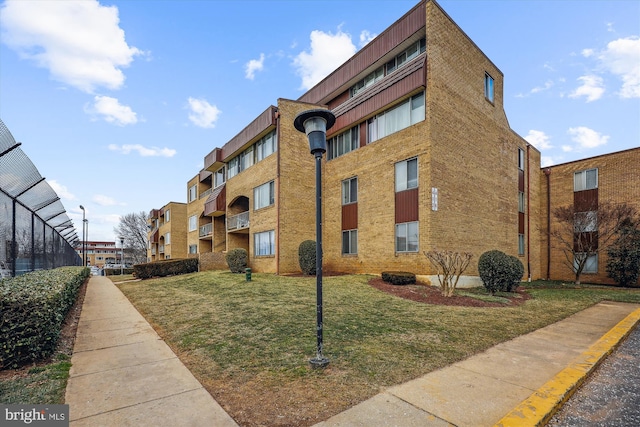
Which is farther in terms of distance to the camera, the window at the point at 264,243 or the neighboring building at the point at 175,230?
the neighboring building at the point at 175,230

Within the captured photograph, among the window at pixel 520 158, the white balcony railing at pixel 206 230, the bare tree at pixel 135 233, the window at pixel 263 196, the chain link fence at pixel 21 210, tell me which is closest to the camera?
the chain link fence at pixel 21 210

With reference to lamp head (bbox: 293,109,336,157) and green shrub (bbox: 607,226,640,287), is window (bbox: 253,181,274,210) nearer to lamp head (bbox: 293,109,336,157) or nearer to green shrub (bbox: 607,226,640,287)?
lamp head (bbox: 293,109,336,157)

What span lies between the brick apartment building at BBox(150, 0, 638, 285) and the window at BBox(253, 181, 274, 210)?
0.06 meters

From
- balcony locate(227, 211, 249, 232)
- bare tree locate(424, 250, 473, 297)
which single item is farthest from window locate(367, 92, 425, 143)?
balcony locate(227, 211, 249, 232)

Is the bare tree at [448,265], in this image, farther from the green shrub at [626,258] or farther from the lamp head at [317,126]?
the green shrub at [626,258]

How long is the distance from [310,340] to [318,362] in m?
1.25

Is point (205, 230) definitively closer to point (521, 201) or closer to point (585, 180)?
point (521, 201)

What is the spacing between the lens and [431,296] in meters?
10.8

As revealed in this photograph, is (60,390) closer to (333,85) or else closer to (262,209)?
(262,209)

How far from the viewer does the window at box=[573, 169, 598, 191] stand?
21.0 m

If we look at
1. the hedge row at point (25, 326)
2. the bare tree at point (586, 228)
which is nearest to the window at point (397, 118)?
the bare tree at point (586, 228)

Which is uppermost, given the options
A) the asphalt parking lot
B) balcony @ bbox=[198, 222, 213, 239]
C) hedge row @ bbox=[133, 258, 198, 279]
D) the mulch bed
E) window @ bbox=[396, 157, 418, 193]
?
window @ bbox=[396, 157, 418, 193]

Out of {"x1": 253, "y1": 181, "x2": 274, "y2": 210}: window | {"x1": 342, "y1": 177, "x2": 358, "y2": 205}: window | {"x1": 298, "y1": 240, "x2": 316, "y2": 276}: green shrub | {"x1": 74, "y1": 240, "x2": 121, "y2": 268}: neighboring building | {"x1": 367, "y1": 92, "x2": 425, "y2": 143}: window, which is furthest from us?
{"x1": 74, "y1": 240, "x2": 121, "y2": 268}: neighboring building

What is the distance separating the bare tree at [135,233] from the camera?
7150 cm
